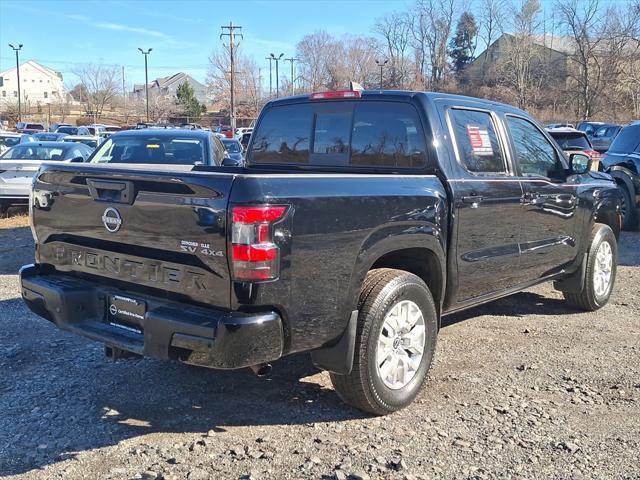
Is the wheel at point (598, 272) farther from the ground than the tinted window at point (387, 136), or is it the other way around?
the tinted window at point (387, 136)

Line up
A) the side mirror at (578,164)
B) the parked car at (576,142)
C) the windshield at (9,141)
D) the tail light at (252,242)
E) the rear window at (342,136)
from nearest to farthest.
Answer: the tail light at (252,242), the rear window at (342,136), the side mirror at (578,164), the parked car at (576,142), the windshield at (9,141)

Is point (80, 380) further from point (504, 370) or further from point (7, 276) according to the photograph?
point (7, 276)

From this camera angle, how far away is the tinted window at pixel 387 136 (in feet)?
14.7

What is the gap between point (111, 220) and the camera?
11.7 ft

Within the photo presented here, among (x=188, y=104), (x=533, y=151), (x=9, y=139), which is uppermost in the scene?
(x=188, y=104)

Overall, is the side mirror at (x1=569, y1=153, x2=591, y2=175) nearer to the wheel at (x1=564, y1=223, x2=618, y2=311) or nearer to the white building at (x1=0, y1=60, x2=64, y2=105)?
the wheel at (x1=564, y1=223, x2=618, y2=311)

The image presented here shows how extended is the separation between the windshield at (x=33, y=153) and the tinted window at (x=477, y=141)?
10151mm

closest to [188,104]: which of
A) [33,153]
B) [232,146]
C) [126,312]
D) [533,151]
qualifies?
[232,146]

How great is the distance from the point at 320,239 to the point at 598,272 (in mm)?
4139

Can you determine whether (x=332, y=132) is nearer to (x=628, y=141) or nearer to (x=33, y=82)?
(x=628, y=141)

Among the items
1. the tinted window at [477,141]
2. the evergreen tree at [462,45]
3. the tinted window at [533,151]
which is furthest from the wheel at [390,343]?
the evergreen tree at [462,45]

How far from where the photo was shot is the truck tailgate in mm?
3168

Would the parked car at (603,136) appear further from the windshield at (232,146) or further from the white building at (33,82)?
the white building at (33,82)

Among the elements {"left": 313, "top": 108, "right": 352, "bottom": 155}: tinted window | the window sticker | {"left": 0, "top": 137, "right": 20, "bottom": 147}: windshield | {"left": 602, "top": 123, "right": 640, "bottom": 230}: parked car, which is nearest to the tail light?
{"left": 313, "top": 108, "right": 352, "bottom": 155}: tinted window
